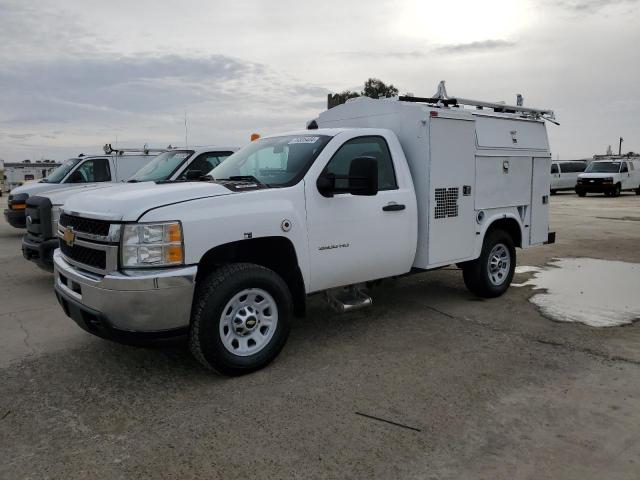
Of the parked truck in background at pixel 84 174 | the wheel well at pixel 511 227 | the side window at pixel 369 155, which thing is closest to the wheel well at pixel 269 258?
the side window at pixel 369 155

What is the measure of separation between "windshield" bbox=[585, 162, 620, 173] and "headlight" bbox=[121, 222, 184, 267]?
29.9m

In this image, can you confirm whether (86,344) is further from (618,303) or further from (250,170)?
(618,303)

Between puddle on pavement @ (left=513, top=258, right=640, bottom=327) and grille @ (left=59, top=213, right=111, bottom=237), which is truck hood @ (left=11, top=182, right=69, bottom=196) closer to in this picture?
grille @ (left=59, top=213, right=111, bottom=237)

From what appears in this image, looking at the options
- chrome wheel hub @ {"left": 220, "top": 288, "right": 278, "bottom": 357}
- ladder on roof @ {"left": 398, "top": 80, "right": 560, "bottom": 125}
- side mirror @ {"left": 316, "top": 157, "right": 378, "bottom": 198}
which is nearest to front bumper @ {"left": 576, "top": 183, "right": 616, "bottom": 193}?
ladder on roof @ {"left": 398, "top": 80, "right": 560, "bottom": 125}

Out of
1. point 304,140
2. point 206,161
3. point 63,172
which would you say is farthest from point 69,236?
point 63,172

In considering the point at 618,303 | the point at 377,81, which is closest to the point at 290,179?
the point at 618,303

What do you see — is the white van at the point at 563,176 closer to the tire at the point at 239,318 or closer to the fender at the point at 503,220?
the fender at the point at 503,220

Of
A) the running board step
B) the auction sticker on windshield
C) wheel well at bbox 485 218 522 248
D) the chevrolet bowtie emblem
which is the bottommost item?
the running board step

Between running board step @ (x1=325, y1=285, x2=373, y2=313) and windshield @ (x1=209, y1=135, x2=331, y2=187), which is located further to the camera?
running board step @ (x1=325, y1=285, x2=373, y2=313)

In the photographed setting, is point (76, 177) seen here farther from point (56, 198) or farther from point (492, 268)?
point (492, 268)

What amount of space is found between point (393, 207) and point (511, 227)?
2.45 metres

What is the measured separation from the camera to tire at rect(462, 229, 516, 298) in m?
6.38

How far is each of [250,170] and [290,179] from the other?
2.24 ft

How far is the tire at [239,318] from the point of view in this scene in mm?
3959
